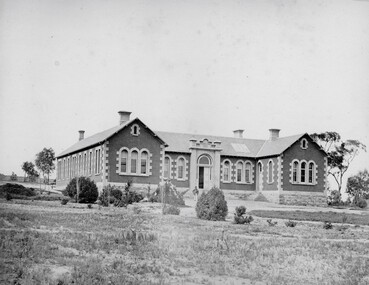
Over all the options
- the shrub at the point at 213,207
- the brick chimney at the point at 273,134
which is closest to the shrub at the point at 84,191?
the shrub at the point at 213,207

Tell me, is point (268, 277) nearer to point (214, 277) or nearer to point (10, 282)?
point (214, 277)

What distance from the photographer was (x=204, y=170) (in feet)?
142

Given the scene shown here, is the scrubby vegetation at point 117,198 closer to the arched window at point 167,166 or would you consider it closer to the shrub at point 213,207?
the shrub at point 213,207

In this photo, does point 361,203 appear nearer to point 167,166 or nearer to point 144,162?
point 167,166

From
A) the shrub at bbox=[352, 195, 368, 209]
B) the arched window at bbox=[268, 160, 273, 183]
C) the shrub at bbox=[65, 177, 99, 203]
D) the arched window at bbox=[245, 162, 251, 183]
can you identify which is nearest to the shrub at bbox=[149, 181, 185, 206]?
the shrub at bbox=[65, 177, 99, 203]

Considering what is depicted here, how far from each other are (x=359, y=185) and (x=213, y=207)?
3168 cm

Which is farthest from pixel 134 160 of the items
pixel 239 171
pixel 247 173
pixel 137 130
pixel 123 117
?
pixel 247 173

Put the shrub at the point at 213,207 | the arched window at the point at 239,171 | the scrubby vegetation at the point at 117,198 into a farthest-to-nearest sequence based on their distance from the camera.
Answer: the arched window at the point at 239,171 < the scrubby vegetation at the point at 117,198 < the shrub at the point at 213,207

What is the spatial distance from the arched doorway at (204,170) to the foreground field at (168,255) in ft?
79.1

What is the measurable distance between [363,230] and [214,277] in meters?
12.5

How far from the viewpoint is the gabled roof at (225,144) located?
41594mm

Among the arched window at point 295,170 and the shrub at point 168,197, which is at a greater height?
the arched window at point 295,170

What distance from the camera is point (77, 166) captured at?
41.7 m

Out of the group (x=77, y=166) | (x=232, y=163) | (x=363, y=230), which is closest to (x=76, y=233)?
(x=363, y=230)
